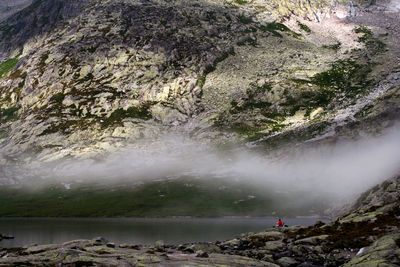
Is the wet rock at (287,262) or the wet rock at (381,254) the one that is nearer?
the wet rock at (381,254)

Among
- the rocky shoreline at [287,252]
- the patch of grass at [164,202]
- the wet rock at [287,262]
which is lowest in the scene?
the wet rock at [287,262]

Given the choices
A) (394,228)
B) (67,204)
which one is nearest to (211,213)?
(67,204)

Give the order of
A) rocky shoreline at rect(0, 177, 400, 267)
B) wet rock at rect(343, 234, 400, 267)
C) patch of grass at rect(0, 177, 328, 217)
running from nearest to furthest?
wet rock at rect(343, 234, 400, 267) < rocky shoreline at rect(0, 177, 400, 267) < patch of grass at rect(0, 177, 328, 217)

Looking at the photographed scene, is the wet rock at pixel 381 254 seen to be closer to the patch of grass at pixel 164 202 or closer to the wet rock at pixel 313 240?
the wet rock at pixel 313 240

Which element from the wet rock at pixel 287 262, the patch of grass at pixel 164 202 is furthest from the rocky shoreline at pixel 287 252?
the patch of grass at pixel 164 202

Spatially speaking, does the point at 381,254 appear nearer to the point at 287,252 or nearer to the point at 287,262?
the point at 287,262

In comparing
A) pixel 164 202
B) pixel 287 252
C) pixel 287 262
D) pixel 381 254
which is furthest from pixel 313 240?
pixel 164 202

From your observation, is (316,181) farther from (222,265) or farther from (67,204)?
(222,265)

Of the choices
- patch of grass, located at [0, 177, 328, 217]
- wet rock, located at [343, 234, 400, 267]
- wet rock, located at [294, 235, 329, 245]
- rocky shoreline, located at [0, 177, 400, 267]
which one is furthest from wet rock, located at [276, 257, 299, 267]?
patch of grass, located at [0, 177, 328, 217]

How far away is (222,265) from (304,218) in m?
119

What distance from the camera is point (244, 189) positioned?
18888 centimetres

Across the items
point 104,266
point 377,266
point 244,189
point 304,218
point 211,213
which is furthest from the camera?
point 244,189

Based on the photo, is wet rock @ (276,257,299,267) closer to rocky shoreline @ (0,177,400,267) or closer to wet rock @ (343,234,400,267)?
rocky shoreline @ (0,177,400,267)

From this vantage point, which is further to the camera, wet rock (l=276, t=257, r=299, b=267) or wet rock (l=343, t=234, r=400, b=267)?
wet rock (l=276, t=257, r=299, b=267)
